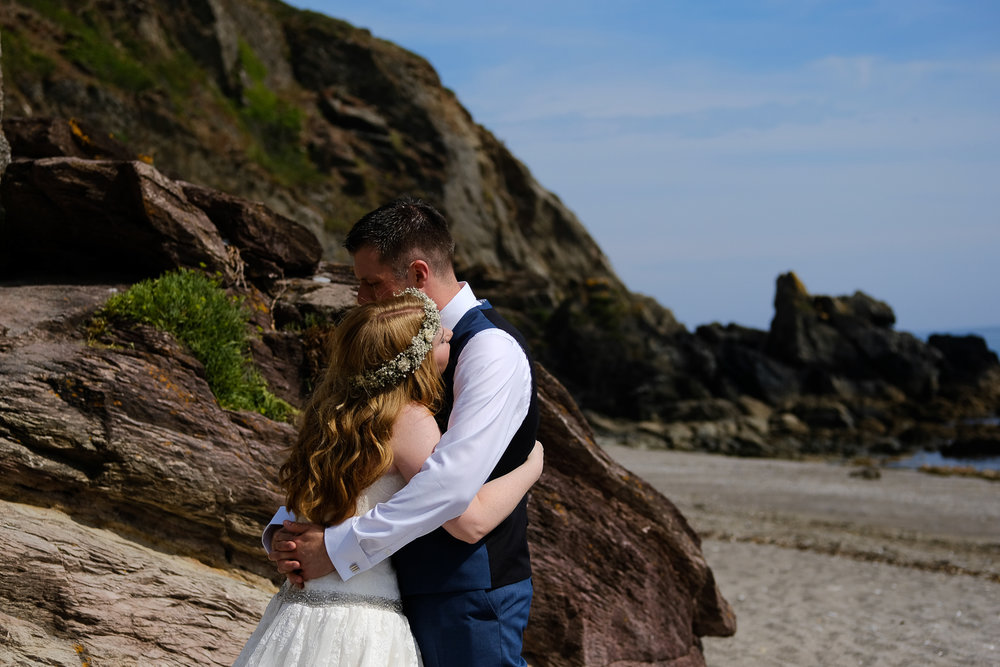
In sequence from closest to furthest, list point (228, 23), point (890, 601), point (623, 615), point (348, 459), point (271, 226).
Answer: point (348, 459), point (623, 615), point (271, 226), point (890, 601), point (228, 23)

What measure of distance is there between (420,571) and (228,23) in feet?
136

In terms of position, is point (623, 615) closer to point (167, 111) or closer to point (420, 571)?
point (420, 571)

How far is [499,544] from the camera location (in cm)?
325

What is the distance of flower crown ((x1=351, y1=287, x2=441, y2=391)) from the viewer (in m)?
3.10

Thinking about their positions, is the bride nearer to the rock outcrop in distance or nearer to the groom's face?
the groom's face

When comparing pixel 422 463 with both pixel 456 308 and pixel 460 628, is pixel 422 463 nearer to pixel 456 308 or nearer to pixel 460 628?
pixel 460 628

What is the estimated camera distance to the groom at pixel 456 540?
115 inches

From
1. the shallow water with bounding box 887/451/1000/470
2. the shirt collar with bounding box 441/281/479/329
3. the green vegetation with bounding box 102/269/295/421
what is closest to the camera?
the shirt collar with bounding box 441/281/479/329

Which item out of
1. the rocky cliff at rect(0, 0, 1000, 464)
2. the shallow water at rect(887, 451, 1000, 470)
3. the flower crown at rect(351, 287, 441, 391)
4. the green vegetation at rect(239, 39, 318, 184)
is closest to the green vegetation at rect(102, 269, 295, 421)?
the flower crown at rect(351, 287, 441, 391)

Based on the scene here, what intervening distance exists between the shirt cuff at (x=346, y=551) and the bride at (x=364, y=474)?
0.08 meters

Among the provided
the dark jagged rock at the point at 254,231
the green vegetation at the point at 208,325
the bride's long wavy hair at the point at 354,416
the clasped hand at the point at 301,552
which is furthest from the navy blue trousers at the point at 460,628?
the dark jagged rock at the point at 254,231

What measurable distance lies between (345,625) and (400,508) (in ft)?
1.58

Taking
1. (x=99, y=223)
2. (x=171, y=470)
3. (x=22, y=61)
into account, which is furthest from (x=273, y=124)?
(x=171, y=470)

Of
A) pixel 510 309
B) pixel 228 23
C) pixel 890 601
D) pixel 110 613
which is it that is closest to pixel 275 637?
pixel 110 613
